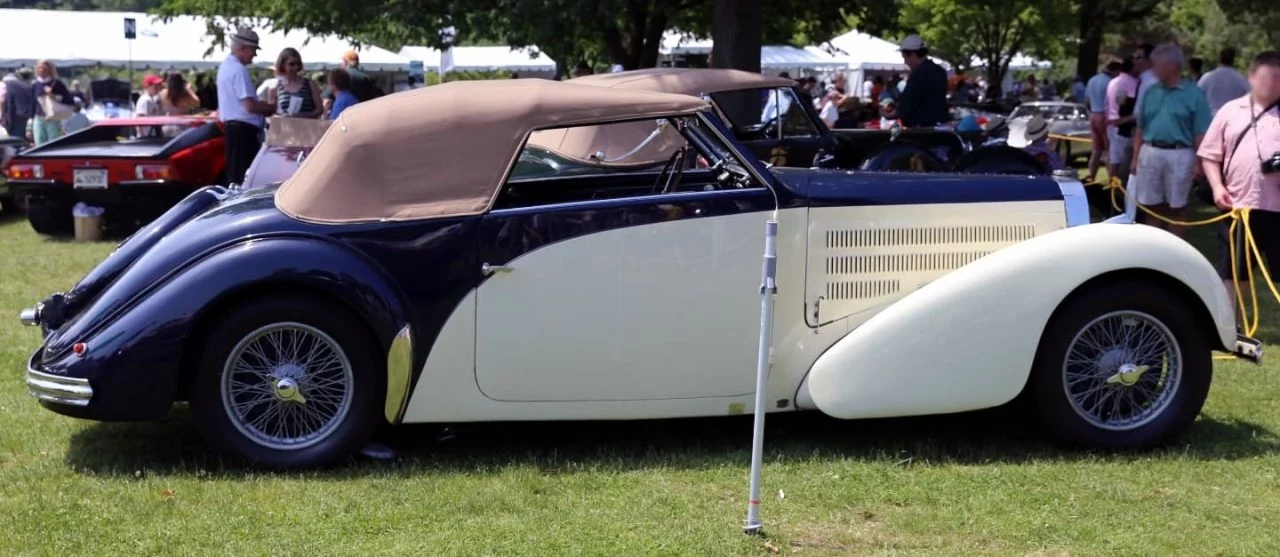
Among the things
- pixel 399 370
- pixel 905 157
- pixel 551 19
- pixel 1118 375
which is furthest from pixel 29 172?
pixel 1118 375

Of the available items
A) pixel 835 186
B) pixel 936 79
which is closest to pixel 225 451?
pixel 835 186

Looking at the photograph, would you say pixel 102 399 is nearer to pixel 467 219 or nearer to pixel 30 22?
pixel 467 219

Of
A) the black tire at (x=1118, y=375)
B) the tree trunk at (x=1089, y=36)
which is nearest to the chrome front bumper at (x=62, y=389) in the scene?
the black tire at (x=1118, y=375)

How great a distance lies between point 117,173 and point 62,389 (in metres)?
8.38

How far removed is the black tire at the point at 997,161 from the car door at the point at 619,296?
6212 mm

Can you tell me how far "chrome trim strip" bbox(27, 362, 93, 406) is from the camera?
15.8ft

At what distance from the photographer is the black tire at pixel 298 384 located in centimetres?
489

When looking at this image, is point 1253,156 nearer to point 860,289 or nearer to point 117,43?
point 860,289

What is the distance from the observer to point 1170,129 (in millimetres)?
9016

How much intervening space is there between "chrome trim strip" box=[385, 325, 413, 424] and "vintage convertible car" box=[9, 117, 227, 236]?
8025mm

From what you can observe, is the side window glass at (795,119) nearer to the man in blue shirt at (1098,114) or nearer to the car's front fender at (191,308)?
the man in blue shirt at (1098,114)

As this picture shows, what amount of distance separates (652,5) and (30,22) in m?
20.8

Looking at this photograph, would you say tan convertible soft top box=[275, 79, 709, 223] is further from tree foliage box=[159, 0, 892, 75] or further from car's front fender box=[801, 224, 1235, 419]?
tree foliage box=[159, 0, 892, 75]

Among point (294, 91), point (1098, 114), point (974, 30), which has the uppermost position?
point (974, 30)
